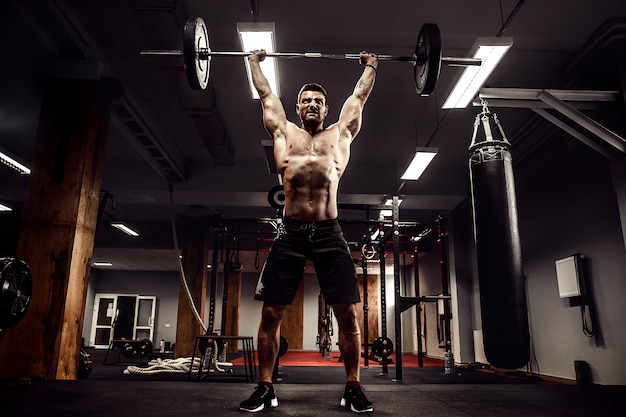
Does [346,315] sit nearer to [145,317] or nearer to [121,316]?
[145,317]

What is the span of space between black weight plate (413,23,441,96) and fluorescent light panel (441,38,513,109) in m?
0.98

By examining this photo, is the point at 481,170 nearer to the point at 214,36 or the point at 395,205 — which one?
the point at 395,205

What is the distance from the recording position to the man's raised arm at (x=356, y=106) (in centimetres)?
237

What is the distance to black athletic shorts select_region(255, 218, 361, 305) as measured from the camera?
207cm

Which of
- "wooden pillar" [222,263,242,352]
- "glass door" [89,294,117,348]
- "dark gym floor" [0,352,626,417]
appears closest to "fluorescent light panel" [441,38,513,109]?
"dark gym floor" [0,352,626,417]

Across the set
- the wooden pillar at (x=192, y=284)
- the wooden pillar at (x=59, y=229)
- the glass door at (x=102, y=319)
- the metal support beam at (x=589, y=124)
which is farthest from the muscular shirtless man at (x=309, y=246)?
the glass door at (x=102, y=319)

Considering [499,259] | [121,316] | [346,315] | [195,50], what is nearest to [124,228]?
[121,316]

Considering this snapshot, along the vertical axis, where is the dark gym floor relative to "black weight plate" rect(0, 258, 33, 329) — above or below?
below

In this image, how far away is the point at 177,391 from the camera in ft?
8.25

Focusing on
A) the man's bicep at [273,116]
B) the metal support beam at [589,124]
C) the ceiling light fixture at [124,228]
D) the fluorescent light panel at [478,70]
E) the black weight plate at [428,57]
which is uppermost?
the fluorescent light panel at [478,70]

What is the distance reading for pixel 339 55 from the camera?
2.36m

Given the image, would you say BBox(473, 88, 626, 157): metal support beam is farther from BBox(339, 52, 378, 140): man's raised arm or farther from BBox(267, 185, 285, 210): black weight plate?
BBox(267, 185, 285, 210): black weight plate

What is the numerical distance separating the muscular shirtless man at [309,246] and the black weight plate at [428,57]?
554mm

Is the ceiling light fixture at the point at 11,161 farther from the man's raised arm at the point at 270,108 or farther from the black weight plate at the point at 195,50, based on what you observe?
the man's raised arm at the point at 270,108
